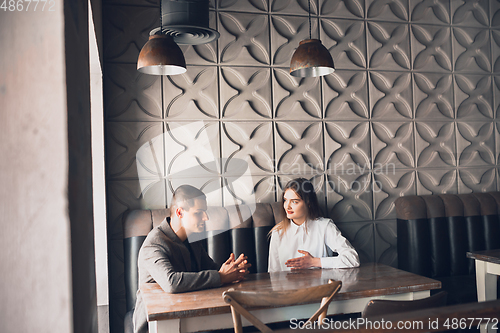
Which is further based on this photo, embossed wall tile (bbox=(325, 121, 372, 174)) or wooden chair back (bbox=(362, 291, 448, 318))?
embossed wall tile (bbox=(325, 121, 372, 174))

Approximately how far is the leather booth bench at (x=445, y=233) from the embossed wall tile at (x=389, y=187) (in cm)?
9

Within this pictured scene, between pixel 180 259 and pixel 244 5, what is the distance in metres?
2.19

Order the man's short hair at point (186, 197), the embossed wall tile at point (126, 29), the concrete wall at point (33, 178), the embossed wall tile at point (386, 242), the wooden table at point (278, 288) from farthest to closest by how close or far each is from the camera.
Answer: the embossed wall tile at point (386, 242), the embossed wall tile at point (126, 29), the man's short hair at point (186, 197), the wooden table at point (278, 288), the concrete wall at point (33, 178)

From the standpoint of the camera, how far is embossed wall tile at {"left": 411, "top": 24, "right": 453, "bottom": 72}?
11.5 ft

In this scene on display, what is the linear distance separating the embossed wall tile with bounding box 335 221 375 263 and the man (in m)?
1.46

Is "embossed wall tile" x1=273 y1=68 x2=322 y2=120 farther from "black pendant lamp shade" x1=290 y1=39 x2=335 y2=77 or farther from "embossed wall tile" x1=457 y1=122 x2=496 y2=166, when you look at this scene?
"embossed wall tile" x1=457 y1=122 x2=496 y2=166

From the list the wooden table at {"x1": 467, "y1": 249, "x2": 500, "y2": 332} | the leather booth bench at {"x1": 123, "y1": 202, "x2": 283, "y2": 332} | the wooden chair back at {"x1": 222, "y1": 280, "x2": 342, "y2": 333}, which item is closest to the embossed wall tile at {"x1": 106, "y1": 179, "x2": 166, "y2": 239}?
the leather booth bench at {"x1": 123, "y1": 202, "x2": 283, "y2": 332}

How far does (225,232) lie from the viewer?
2.84 meters

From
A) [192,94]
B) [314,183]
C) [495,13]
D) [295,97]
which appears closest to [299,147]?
[314,183]

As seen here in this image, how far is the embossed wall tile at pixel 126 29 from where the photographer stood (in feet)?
9.47

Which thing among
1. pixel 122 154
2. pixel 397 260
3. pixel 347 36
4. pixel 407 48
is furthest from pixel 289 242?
pixel 407 48

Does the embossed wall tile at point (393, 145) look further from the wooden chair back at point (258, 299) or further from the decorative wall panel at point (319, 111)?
the wooden chair back at point (258, 299)

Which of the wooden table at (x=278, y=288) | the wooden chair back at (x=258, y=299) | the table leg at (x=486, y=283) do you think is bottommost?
the table leg at (x=486, y=283)

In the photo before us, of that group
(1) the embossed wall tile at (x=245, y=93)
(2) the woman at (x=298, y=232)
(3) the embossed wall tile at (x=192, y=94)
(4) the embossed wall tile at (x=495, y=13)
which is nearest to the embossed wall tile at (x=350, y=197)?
(2) the woman at (x=298, y=232)
